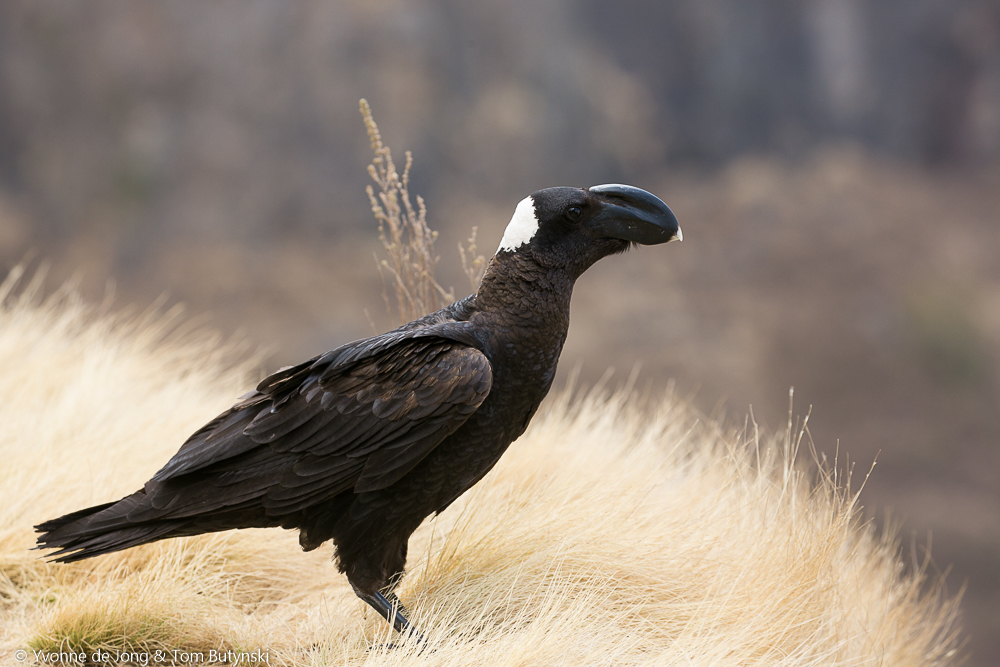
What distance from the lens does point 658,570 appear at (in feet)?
9.09

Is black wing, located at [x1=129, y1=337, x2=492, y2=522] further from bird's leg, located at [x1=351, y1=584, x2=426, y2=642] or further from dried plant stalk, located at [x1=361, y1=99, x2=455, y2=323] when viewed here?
dried plant stalk, located at [x1=361, y1=99, x2=455, y2=323]

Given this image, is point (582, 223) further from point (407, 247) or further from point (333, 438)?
point (407, 247)

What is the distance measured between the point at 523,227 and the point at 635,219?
0.31 metres

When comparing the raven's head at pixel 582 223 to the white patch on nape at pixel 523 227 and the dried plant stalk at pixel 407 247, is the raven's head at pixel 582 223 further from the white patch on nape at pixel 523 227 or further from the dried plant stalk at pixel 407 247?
the dried plant stalk at pixel 407 247

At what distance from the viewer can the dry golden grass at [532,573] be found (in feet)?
8.17

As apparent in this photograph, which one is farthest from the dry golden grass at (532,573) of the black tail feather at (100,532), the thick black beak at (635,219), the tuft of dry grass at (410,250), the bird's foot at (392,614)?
the thick black beak at (635,219)

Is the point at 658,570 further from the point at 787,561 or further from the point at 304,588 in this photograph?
the point at 304,588

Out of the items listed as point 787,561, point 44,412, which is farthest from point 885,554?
point 44,412

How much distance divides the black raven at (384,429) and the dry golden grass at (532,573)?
0.33 m

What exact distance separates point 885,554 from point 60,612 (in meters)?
2.99

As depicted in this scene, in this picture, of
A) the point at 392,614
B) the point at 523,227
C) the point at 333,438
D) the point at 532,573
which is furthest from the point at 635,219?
the point at 392,614

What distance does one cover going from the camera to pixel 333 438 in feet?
7.46

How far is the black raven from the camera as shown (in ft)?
7.43

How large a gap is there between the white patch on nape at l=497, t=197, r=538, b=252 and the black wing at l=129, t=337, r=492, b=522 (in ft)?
1.11
